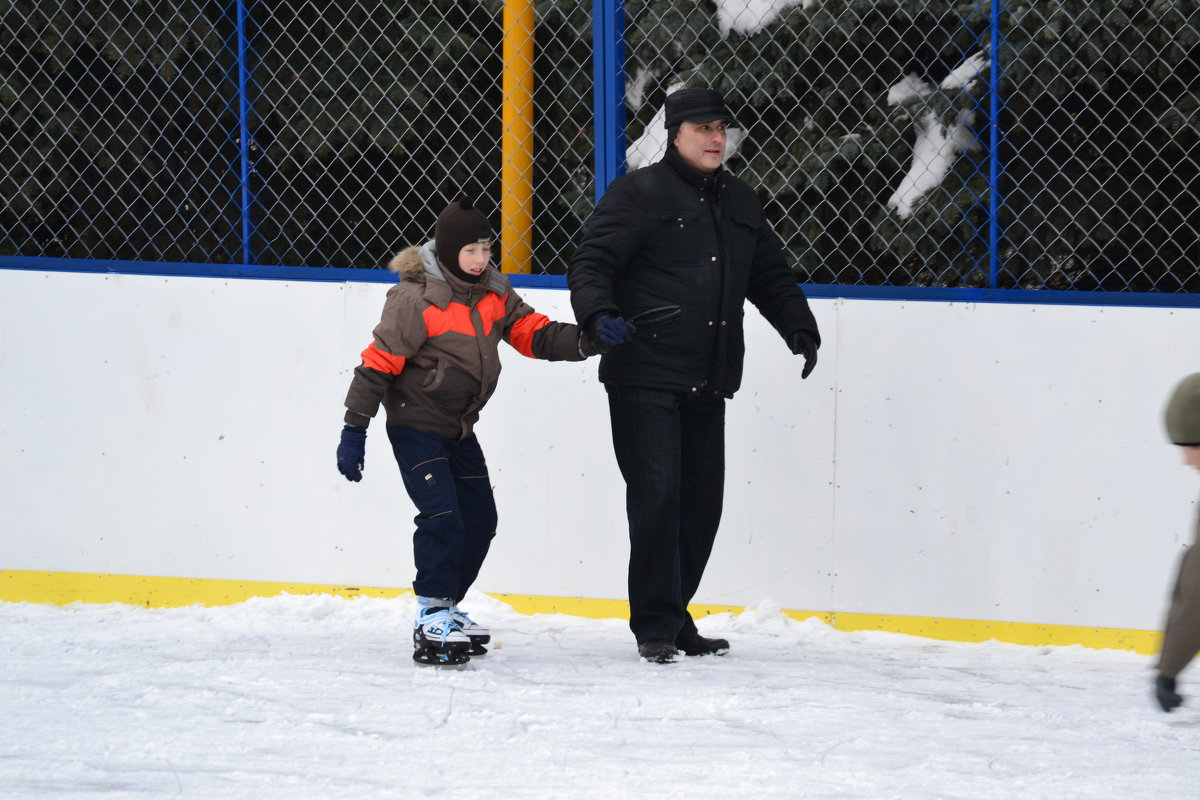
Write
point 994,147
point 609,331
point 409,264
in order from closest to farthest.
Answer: point 609,331 < point 409,264 < point 994,147

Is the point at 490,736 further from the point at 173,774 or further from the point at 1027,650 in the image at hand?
the point at 1027,650

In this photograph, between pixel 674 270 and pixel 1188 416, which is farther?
pixel 674 270

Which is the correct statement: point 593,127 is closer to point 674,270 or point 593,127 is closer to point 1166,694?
point 674,270

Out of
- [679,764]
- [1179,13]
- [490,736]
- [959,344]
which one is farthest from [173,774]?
[1179,13]

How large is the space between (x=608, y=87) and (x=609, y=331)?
123cm

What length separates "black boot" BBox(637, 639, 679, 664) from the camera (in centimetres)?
351

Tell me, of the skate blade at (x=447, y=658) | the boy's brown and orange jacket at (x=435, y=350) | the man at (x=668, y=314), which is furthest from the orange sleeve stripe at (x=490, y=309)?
the skate blade at (x=447, y=658)

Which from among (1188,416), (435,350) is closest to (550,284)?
(435,350)

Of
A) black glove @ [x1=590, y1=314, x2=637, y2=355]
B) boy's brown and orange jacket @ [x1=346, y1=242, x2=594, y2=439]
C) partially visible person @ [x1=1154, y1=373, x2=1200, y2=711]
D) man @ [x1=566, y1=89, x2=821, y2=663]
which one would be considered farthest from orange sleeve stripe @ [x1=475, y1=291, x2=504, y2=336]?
partially visible person @ [x1=1154, y1=373, x2=1200, y2=711]

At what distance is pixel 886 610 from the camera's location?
3945 millimetres

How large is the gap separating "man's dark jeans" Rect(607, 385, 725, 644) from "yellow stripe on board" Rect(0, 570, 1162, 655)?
1.62ft

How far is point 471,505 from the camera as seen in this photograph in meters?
3.63

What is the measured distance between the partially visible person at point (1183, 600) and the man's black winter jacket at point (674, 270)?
1531 millimetres

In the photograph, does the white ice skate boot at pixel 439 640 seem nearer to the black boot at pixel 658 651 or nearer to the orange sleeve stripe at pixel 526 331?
the black boot at pixel 658 651
